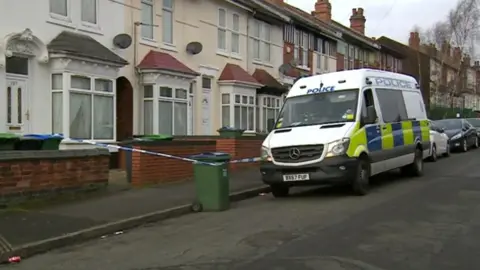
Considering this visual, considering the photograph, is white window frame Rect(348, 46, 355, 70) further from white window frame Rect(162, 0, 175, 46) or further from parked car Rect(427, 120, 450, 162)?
white window frame Rect(162, 0, 175, 46)

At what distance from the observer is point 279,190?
483 inches

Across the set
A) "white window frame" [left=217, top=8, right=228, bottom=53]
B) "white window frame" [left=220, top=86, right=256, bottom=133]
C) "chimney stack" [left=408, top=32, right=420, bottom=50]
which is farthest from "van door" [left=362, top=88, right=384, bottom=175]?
"chimney stack" [left=408, top=32, right=420, bottom=50]

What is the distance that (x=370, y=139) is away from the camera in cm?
1230

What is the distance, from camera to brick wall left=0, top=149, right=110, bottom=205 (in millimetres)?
10281

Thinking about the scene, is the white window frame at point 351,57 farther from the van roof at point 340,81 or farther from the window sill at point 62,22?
the window sill at point 62,22

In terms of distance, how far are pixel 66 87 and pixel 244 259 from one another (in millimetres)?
9516

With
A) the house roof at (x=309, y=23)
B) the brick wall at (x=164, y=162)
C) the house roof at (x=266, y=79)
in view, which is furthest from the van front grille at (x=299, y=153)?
the house roof at (x=309, y=23)

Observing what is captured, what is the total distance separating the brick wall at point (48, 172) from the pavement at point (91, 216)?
1.53 feet

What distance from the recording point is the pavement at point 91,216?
8.05m

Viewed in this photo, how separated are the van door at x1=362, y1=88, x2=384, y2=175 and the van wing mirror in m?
0.07

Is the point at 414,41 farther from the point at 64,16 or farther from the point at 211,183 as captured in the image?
the point at 211,183

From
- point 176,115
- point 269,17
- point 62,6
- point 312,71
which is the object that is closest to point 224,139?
point 176,115

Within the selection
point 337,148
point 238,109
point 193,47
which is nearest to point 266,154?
point 337,148

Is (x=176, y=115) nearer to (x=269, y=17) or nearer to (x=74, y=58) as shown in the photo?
(x=74, y=58)
